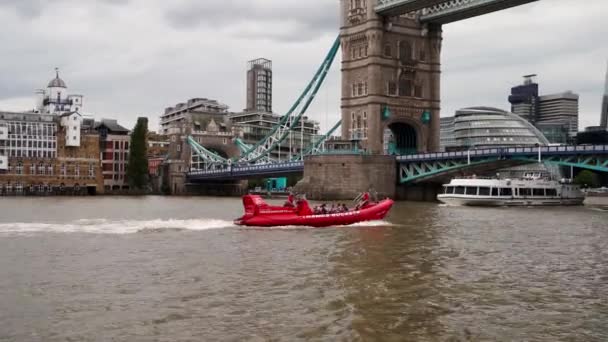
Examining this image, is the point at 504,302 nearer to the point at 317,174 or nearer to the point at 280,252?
the point at 280,252

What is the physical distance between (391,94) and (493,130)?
79231mm

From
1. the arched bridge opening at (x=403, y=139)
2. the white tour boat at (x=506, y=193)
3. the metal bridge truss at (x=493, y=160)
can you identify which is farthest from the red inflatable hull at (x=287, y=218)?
the arched bridge opening at (x=403, y=139)

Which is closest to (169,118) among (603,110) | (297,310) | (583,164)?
(603,110)

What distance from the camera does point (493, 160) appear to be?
247ft

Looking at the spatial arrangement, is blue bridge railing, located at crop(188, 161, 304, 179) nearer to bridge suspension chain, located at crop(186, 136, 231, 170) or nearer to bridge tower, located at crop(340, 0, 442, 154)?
bridge suspension chain, located at crop(186, 136, 231, 170)

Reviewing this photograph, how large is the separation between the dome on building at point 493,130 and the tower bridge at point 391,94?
2715 inches

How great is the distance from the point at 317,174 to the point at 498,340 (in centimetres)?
7179

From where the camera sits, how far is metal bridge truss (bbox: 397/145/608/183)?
67.4 m

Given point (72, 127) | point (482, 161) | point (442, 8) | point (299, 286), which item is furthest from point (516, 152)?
point (72, 127)

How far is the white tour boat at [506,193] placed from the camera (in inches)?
2758

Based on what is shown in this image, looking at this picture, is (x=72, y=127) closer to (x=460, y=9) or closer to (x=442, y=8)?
(x=442, y=8)

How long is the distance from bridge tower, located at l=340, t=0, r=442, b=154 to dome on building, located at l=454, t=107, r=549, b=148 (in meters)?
68.6

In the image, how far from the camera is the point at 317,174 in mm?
87750

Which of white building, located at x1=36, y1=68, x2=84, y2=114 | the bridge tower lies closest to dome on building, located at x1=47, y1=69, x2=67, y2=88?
white building, located at x1=36, y1=68, x2=84, y2=114
